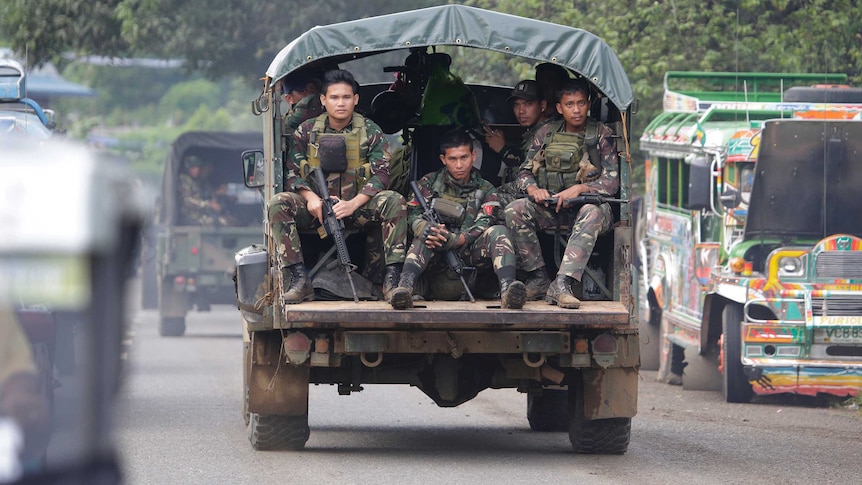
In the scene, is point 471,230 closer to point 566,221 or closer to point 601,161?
point 566,221

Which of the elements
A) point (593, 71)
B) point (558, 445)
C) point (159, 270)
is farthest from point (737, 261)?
point (159, 270)

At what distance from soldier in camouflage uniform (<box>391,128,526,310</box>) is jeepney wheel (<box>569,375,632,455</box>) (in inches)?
39.1

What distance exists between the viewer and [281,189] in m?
9.23

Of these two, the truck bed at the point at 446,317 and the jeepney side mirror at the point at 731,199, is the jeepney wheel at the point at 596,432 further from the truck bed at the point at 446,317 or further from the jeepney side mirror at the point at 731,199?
the jeepney side mirror at the point at 731,199

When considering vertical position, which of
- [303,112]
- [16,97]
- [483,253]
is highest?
[16,97]

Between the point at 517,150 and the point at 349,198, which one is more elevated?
the point at 517,150

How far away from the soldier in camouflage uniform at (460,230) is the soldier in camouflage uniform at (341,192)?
17cm

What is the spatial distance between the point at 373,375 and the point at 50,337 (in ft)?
18.7

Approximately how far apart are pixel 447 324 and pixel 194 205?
14954mm

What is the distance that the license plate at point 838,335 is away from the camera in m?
12.3

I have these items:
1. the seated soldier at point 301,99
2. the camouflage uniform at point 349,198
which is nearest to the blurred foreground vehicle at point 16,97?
the seated soldier at point 301,99

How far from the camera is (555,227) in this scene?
9438mm

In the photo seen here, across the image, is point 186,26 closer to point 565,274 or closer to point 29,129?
point 29,129

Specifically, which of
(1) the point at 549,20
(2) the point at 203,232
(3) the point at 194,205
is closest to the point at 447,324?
(1) the point at 549,20
